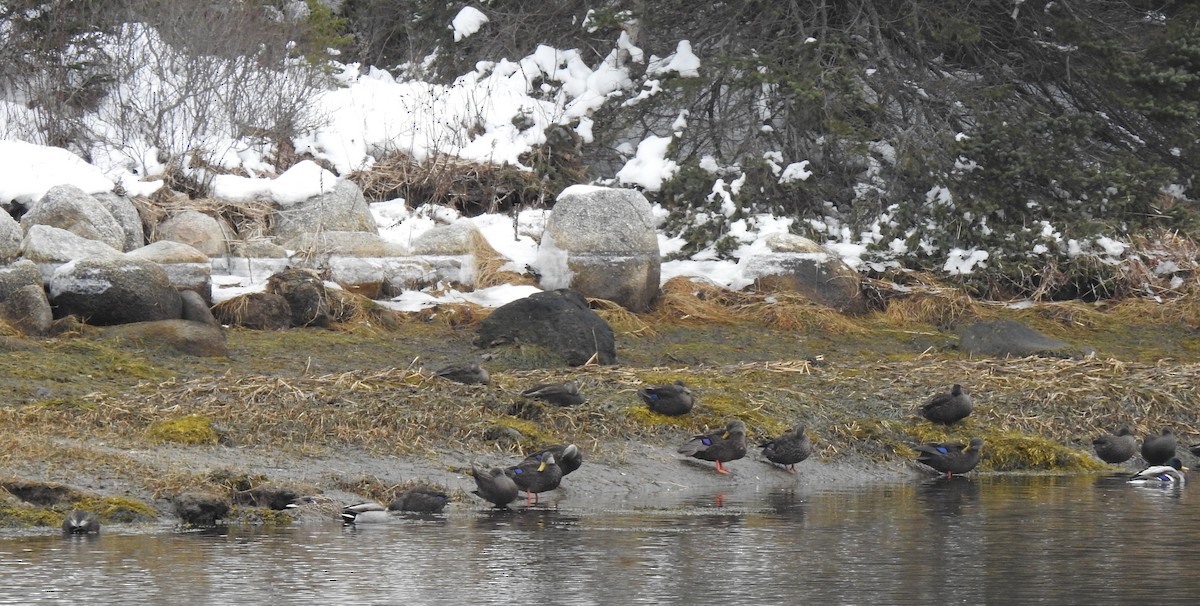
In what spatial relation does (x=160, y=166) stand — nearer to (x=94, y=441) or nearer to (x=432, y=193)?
(x=432, y=193)

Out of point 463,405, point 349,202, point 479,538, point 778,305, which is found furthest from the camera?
point 349,202

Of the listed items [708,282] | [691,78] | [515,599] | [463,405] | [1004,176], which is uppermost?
[691,78]

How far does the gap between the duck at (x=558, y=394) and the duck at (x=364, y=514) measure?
3.08 metres

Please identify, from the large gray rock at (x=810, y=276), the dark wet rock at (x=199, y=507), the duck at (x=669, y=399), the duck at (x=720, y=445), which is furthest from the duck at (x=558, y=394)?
the large gray rock at (x=810, y=276)

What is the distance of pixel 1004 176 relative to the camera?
19891mm

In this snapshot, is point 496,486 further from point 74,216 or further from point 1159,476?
point 74,216

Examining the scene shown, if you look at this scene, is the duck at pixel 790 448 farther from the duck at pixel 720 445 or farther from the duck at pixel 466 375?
the duck at pixel 466 375

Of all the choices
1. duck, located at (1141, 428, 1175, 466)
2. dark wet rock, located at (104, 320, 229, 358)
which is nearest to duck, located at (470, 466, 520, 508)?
dark wet rock, located at (104, 320, 229, 358)

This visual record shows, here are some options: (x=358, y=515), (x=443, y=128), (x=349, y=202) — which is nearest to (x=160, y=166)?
(x=349, y=202)

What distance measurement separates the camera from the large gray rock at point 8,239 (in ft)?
48.8

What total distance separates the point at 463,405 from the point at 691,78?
32.4ft

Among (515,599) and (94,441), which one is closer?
(515,599)

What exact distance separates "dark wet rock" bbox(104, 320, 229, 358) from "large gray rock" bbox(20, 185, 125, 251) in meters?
3.02

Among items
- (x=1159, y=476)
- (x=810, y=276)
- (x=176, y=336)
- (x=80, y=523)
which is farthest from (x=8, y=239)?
(x=1159, y=476)
